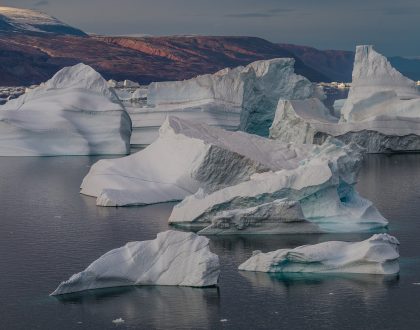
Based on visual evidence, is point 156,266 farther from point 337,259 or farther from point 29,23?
point 29,23

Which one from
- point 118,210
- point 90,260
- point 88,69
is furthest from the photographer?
point 88,69

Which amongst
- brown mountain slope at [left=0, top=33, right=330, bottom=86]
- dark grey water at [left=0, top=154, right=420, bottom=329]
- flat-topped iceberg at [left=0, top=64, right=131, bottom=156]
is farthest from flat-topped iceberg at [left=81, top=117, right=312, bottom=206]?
brown mountain slope at [left=0, top=33, right=330, bottom=86]

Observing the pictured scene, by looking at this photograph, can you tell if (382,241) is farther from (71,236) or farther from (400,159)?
(400,159)

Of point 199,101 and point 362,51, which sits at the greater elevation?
point 362,51

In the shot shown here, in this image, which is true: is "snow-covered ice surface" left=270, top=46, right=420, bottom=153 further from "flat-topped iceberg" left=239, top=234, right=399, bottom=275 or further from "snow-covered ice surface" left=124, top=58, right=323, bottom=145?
"flat-topped iceberg" left=239, top=234, right=399, bottom=275

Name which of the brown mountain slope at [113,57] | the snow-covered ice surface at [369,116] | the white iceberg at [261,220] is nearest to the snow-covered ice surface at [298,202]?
the white iceberg at [261,220]

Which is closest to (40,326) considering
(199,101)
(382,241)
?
(382,241)

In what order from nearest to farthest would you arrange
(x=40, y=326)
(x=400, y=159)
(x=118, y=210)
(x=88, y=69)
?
(x=40, y=326) < (x=118, y=210) < (x=400, y=159) < (x=88, y=69)
